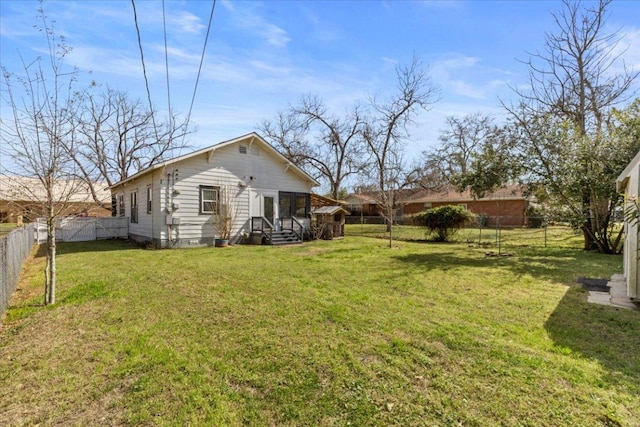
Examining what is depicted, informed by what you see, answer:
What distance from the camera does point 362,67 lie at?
51.8 feet

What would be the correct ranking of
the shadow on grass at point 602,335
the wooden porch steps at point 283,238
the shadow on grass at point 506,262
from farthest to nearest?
the wooden porch steps at point 283,238, the shadow on grass at point 506,262, the shadow on grass at point 602,335

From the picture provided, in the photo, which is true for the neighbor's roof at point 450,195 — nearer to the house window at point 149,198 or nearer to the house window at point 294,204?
the house window at point 294,204

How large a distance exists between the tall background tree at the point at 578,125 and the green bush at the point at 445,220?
145 inches

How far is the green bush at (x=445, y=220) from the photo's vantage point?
630 inches

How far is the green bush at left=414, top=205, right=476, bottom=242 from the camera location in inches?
630

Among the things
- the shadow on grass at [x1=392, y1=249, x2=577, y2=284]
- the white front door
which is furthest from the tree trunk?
the white front door

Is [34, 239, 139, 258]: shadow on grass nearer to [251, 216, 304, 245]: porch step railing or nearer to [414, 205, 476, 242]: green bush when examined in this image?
[251, 216, 304, 245]: porch step railing

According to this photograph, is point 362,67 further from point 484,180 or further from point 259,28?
point 259,28

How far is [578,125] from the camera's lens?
14.2 metres

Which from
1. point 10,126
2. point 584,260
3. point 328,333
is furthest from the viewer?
point 584,260

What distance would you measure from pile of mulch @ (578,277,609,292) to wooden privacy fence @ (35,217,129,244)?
18593 mm

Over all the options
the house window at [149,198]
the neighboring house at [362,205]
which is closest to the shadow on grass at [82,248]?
the house window at [149,198]

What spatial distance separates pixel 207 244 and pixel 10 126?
9059 millimetres

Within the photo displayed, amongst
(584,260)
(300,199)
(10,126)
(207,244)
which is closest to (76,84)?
(10,126)
